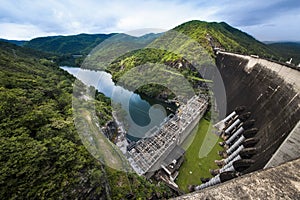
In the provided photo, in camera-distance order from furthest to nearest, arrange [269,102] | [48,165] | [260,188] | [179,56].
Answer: [179,56] → [269,102] → [48,165] → [260,188]

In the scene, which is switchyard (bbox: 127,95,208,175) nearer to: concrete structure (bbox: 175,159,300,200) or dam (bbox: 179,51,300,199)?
dam (bbox: 179,51,300,199)

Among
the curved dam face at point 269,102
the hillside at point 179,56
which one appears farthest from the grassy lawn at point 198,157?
the hillside at point 179,56

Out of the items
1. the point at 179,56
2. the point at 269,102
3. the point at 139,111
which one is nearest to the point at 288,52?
the point at 179,56

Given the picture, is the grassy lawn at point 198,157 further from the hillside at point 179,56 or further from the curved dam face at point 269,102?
the hillside at point 179,56

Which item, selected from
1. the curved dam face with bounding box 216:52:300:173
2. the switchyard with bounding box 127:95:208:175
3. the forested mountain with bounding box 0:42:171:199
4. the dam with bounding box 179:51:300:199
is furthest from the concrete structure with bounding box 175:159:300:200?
the switchyard with bounding box 127:95:208:175

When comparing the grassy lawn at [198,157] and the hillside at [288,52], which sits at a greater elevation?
the hillside at [288,52]

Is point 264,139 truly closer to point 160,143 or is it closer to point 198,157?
point 198,157
